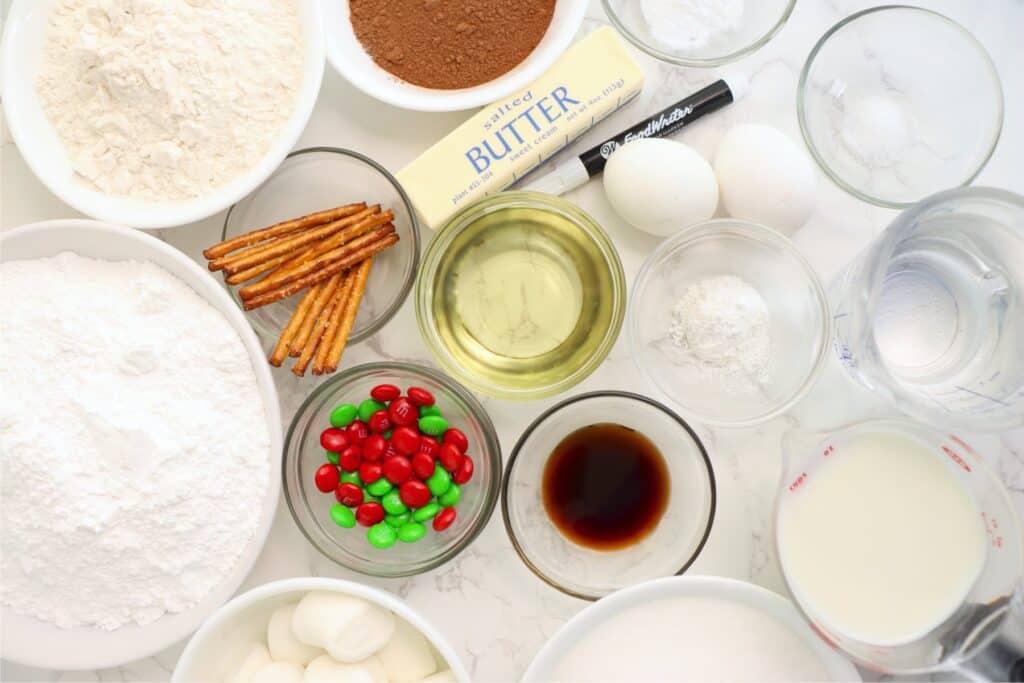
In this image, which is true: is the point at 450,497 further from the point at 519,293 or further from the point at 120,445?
the point at 120,445

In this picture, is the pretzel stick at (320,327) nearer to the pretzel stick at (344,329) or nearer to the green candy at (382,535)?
the pretzel stick at (344,329)

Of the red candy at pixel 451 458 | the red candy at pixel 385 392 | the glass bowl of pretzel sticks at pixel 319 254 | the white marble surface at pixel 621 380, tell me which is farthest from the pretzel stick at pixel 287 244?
the red candy at pixel 451 458

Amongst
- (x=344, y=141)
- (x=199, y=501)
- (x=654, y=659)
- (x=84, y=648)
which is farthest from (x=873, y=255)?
(x=84, y=648)

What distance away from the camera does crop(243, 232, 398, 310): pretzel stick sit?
104 centimetres

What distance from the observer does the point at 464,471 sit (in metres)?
1.04

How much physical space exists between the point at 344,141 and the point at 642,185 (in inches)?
15.7

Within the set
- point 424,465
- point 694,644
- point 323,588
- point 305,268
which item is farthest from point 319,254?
point 694,644

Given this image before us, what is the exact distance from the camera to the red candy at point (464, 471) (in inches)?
41.0

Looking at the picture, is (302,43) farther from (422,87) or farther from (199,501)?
(199,501)

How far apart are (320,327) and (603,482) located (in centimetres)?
41

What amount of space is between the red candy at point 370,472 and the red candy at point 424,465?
46 millimetres

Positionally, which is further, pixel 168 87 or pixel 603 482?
pixel 603 482

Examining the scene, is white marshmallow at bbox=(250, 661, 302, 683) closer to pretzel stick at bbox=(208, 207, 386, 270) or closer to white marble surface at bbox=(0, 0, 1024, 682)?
white marble surface at bbox=(0, 0, 1024, 682)

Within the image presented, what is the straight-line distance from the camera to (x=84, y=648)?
3.29ft
